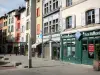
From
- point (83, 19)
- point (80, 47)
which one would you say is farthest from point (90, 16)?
point (80, 47)

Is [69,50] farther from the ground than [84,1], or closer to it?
closer to it

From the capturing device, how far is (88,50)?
25.8 meters

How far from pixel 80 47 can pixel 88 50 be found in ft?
5.78

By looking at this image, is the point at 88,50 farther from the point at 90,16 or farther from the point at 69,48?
the point at 69,48

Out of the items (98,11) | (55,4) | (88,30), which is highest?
(55,4)

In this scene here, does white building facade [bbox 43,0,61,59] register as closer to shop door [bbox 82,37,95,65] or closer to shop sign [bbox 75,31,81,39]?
shop sign [bbox 75,31,81,39]

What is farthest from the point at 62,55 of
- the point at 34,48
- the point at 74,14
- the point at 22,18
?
the point at 22,18

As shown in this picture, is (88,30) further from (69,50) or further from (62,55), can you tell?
(62,55)

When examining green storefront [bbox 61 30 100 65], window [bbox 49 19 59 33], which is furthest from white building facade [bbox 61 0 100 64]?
window [bbox 49 19 59 33]

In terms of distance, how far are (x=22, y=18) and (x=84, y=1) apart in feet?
126

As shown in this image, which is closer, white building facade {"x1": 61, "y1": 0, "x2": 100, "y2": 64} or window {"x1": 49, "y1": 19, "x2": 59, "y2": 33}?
white building facade {"x1": 61, "y1": 0, "x2": 100, "y2": 64}

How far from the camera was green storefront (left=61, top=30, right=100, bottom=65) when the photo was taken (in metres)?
25.1

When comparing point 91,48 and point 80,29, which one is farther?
point 80,29

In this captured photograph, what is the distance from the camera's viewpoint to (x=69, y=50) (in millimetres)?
30656
